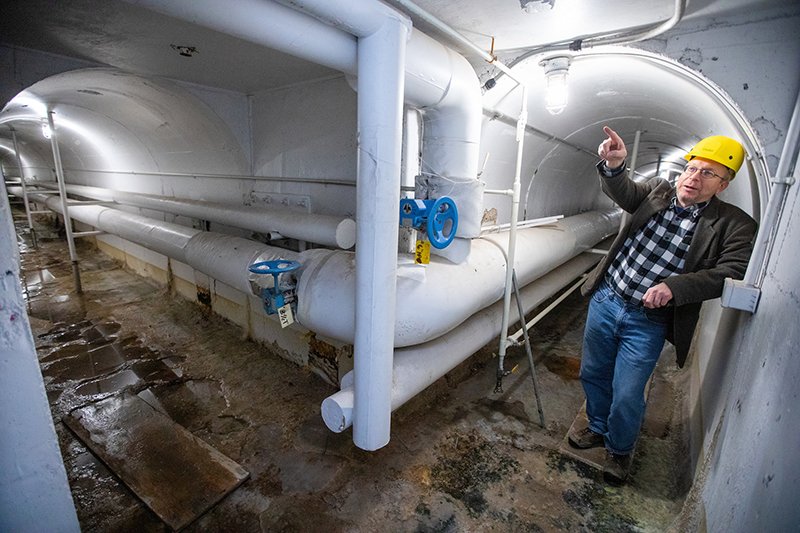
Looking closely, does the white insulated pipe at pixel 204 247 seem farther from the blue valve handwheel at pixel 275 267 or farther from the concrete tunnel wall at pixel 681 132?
the concrete tunnel wall at pixel 681 132

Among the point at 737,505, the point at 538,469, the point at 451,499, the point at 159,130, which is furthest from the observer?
the point at 159,130

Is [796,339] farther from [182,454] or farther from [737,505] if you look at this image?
[182,454]

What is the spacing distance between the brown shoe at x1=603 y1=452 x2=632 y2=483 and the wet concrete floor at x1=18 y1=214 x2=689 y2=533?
2.1 inches

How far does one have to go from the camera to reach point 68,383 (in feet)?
9.43

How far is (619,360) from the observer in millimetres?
1960

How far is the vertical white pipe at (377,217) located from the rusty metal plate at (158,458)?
41.7 inches

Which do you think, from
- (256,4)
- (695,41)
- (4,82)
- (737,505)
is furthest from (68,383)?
(695,41)

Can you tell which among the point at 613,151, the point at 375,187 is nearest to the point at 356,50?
the point at 375,187

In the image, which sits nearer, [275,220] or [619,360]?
[619,360]

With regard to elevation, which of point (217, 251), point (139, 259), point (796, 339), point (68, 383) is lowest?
point (68, 383)

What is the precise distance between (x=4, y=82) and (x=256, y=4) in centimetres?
233

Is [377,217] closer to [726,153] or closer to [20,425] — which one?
[20,425]

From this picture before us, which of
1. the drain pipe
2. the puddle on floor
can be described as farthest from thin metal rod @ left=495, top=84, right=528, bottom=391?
the puddle on floor

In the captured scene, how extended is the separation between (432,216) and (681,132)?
9.91 ft
